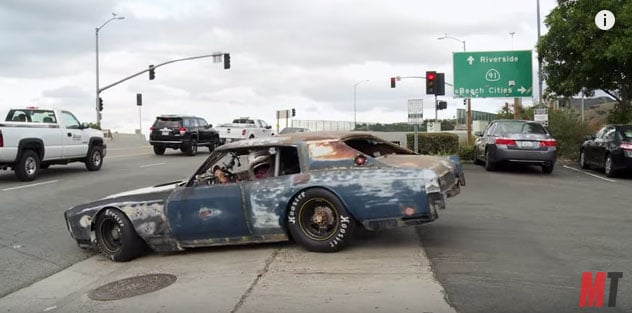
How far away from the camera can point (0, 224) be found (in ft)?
31.6

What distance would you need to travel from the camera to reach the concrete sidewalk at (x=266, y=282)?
5133 mm

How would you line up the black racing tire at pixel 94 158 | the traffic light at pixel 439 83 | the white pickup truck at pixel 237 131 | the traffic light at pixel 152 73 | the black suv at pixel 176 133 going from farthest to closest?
the traffic light at pixel 152 73 → the white pickup truck at pixel 237 131 → the black suv at pixel 176 133 → the traffic light at pixel 439 83 → the black racing tire at pixel 94 158

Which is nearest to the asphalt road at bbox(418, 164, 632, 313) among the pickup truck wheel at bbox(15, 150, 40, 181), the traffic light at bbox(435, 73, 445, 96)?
the pickup truck wheel at bbox(15, 150, 40, 181)

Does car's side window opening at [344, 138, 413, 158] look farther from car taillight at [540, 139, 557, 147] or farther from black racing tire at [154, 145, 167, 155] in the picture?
black racing tire at [154, 145, 167, 155]

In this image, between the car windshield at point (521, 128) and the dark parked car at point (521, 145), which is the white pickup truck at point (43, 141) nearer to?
the dark parked car at point (521, 145)

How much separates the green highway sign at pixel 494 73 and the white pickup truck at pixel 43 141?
14365mm

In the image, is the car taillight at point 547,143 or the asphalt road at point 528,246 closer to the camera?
the asphalt road at point 528,246

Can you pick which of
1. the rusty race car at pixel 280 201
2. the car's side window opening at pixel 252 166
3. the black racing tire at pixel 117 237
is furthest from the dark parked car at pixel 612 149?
the black racing tire at pixel 117 237

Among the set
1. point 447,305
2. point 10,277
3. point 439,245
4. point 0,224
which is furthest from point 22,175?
point 447,305

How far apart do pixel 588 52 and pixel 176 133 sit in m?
16.7

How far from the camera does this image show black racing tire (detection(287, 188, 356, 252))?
21.6 ft

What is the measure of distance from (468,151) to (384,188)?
15.4 metres

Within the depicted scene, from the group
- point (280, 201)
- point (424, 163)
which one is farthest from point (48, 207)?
point (424, 163)

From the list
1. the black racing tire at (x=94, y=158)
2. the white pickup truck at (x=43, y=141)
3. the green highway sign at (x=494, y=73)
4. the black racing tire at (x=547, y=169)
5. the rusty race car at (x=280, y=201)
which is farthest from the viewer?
the green highway sign at (x=494, y=73)
